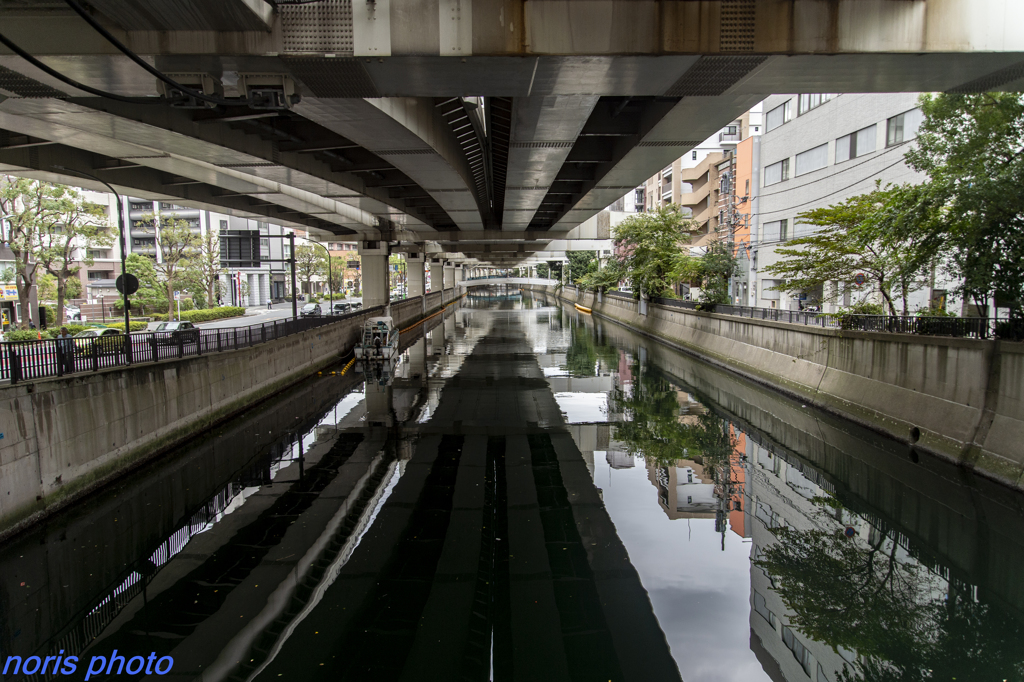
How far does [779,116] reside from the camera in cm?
3831

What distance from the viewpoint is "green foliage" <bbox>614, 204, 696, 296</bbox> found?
4569cm

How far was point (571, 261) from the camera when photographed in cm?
10550

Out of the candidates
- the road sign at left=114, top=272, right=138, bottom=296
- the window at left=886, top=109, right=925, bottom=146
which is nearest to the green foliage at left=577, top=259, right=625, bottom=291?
the window at left=886, top=109, right=925, bottom=146

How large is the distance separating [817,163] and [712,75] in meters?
26.3

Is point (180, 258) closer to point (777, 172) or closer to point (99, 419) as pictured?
point (777, 172)

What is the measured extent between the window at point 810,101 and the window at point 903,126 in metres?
5.51

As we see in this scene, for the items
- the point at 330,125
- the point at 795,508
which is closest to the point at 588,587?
the point at 795,508

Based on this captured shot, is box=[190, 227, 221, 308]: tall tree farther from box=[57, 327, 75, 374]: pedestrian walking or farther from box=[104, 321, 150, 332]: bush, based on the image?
box=[57, 327, 75, 374]: pedestrian walking

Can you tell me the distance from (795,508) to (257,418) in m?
16.7

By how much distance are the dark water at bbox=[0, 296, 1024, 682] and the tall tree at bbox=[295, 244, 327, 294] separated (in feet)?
235

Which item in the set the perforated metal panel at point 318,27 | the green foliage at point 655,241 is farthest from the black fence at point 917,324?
the green foliage at point 655,241

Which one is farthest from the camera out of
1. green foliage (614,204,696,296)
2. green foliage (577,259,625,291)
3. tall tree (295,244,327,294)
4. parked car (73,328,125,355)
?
tall tree (295,244,327,294)

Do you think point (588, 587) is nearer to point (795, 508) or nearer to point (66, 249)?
point (795, 508)

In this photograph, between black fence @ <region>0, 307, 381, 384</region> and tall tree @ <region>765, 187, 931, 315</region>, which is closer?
black fence @ <region>0, 307, 381, 384</region>
